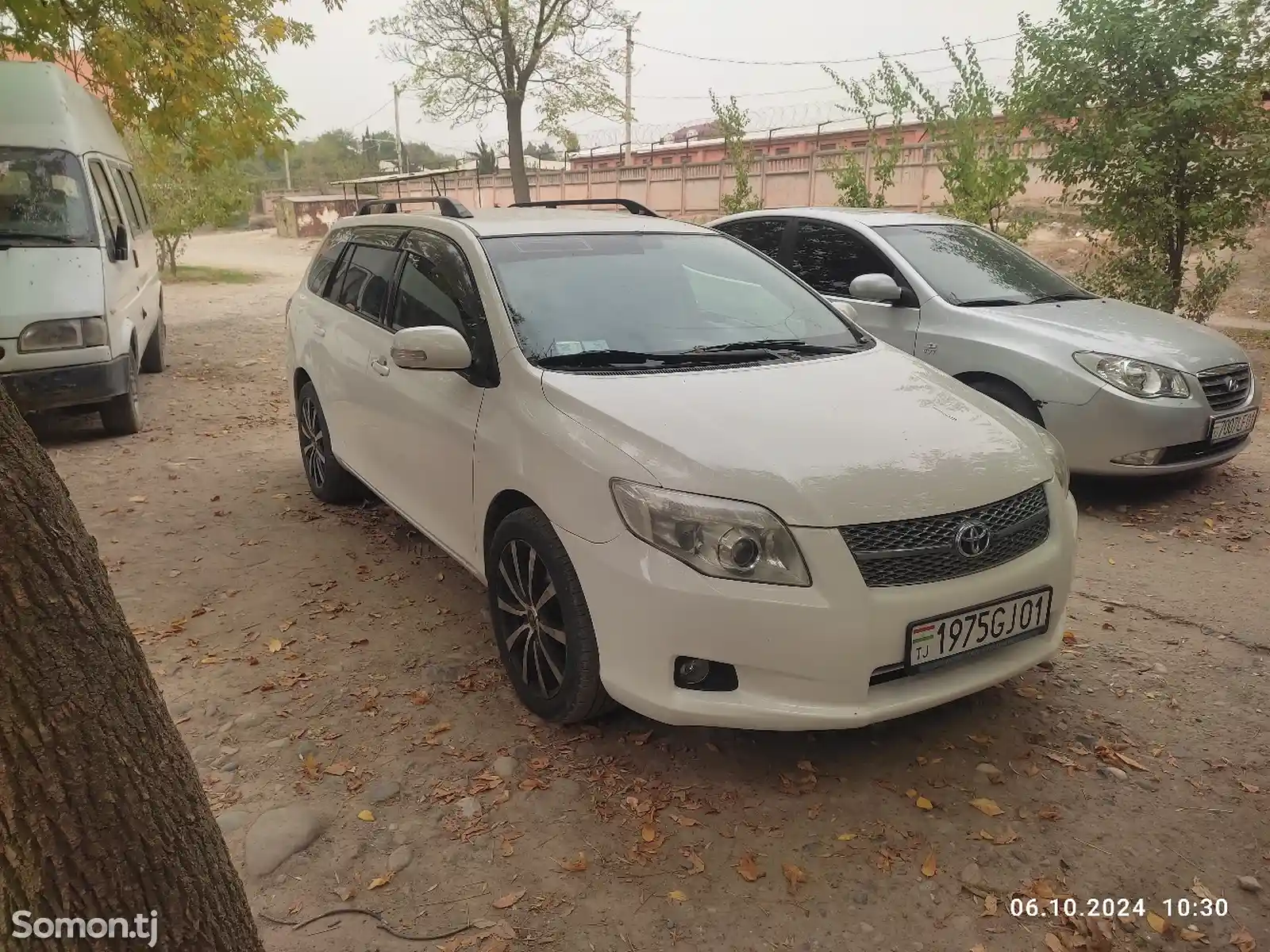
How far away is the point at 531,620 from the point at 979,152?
977cm

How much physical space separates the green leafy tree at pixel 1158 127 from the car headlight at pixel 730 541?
8.55 meters

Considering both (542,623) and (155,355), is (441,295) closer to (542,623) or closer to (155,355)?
(542,623)

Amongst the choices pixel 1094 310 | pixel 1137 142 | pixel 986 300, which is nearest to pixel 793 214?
pixel 986 300

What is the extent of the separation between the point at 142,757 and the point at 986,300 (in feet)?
18.0

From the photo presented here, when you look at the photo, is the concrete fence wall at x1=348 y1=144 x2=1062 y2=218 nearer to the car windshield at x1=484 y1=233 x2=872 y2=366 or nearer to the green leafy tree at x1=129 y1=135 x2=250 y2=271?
the green leafy tree at x1=129 y1=135 x2=250 y2=271

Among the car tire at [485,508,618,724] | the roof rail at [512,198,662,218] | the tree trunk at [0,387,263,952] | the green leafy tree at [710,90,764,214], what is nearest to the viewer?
the tree trunk at [0,387,263,952]

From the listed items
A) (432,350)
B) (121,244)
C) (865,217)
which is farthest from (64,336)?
(865,217)

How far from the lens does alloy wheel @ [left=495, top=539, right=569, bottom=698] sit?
311 centimetres

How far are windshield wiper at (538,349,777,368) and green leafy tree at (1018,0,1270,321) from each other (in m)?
7.66

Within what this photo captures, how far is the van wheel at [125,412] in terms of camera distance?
7234mm

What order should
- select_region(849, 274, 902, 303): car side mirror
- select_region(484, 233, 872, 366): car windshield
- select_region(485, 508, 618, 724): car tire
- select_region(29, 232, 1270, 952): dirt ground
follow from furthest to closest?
select_region(849, 274, 902, 303): car side mirror < select_region(484, 233, 872, 366): car windshield < select_region(485, 508, 618, 724): car tire < select_region(29, 232, 1270, 952): dirt ground

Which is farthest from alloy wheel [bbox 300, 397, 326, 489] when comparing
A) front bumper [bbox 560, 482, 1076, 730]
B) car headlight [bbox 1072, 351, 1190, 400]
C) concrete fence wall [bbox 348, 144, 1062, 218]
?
concrete fence wall [bbox 348, 144, 1062, 218]

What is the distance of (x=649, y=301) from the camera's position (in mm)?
3740

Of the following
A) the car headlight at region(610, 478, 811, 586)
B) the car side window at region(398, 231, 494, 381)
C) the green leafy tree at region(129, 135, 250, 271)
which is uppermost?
the green leafy tree at region(129, 135, 250, 271)
